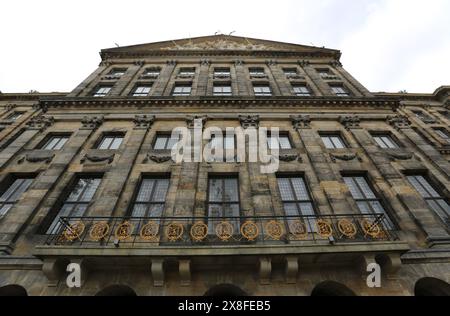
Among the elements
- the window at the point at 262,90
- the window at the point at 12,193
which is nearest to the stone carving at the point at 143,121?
the window at the point at 12,193

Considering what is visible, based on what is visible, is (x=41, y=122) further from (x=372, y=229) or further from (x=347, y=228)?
(x=372, y=229)

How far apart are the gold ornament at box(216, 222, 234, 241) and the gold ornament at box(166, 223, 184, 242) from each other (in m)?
1.54

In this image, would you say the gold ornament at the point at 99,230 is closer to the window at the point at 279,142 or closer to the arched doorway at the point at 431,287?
the window at the point at 279,142

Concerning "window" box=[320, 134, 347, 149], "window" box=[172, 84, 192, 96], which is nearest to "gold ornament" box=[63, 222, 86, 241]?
"window" box=[172, 84, 192, 96]

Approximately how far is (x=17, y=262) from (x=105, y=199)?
382 centimetres

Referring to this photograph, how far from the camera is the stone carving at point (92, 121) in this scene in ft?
54.2

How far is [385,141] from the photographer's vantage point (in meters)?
16.4

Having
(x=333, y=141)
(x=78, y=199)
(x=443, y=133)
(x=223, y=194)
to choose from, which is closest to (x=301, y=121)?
(x=333, y=141)

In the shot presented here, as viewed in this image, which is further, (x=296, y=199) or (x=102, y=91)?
(x=102, y=91)

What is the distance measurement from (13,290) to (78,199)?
4.44 m

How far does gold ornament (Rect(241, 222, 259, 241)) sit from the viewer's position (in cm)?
947

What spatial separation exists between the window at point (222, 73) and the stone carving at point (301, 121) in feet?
29.5

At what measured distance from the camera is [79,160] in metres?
14.0

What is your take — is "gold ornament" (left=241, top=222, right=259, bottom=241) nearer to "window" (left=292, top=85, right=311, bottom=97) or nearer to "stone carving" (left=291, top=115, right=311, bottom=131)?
"stone carving" (left=291, top=115, right=311, bottom=131)
